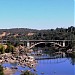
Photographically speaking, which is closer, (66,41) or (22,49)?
(22,49)

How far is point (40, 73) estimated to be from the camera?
28500 millimetres

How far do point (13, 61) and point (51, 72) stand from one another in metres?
8.79

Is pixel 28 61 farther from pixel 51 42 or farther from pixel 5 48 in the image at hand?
pixel 51 42

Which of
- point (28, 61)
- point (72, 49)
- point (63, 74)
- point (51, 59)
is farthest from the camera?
point (72, 49)

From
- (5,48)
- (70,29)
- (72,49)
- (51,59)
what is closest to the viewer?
(51,59)

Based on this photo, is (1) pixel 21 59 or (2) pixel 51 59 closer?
(1) pixel 21 59

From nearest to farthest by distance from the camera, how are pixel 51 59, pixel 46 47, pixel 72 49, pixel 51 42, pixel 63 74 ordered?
pixel 63 74, pixel 51 59, pixel 72 49, pixel 51 42, pixel 46 47

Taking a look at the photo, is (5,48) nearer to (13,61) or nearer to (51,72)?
(13,61)

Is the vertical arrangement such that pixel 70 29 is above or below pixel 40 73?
above

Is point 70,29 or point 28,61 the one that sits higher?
point 70,29

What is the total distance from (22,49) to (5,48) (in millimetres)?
5588

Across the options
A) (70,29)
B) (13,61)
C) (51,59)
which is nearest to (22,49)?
(51,59)

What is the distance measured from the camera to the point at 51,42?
5391cm

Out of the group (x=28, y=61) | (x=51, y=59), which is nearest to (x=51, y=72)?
(x=28, y=61)
